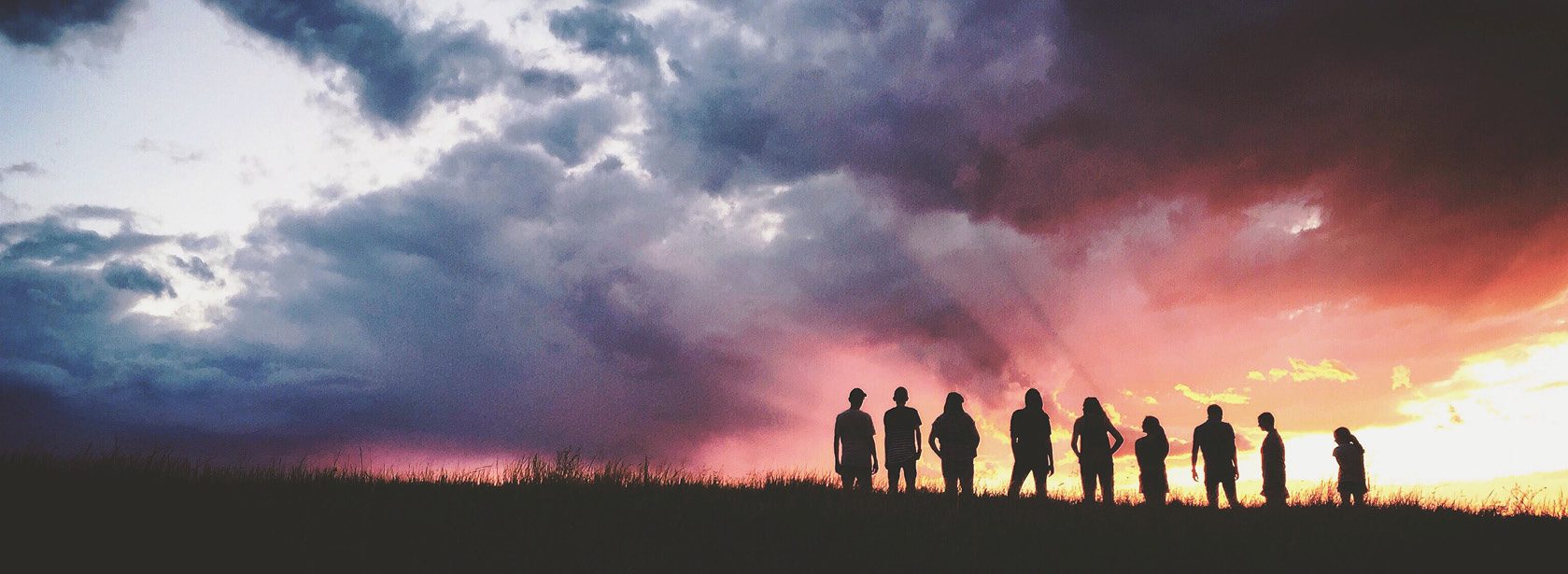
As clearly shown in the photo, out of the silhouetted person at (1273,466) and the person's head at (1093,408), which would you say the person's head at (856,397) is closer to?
the person's head at (1093,408)

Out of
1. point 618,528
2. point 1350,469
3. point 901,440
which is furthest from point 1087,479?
point 618,528

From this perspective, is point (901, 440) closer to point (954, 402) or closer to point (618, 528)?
point (954, 402)

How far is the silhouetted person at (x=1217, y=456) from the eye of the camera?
12.8 metres

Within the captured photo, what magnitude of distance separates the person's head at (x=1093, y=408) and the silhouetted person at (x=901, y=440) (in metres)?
2.68

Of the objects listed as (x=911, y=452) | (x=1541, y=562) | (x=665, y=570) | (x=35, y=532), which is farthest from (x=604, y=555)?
(x=1541, y=562)

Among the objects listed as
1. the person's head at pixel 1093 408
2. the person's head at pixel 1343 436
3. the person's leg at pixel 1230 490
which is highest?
the person's head at pixel 1093 408

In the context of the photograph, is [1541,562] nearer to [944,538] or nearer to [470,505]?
[944,538]

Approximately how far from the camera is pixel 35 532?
23.2 ft

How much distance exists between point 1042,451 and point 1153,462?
190cm

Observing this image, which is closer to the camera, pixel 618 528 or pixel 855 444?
pixel 618 528

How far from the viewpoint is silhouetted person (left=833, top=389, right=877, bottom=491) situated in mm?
12633

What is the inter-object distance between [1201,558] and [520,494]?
739cm

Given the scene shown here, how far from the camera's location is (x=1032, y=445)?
12.7 meters

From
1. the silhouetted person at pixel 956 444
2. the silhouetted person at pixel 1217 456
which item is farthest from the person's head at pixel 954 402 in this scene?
the silhouetted person at pixel 1217 456
